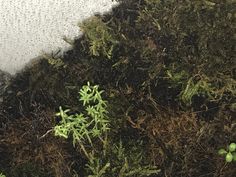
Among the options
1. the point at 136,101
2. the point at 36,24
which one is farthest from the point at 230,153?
the point at 36,24

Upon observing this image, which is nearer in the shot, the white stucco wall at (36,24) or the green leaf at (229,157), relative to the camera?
the green leaf at (229,157)

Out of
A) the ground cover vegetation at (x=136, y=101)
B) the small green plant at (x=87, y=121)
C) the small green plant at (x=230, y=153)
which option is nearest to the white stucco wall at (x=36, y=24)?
the ground cover vegetation at (x=136, y=101)

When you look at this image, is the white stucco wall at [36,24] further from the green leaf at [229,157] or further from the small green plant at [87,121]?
the green leaf at [229,157]

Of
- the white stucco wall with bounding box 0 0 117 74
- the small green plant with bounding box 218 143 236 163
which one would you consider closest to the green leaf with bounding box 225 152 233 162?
the small green plant with bounding box 218 143 236 163

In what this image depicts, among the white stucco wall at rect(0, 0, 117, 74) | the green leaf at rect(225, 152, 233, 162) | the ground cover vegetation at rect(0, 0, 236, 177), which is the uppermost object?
the white stucco wall at rect(0, 0, 117, 74)

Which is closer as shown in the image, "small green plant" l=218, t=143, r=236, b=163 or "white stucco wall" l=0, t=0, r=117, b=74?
"small green plant" l=218, t=143, r=236, b=163

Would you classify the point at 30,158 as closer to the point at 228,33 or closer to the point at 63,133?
the point at 63,133

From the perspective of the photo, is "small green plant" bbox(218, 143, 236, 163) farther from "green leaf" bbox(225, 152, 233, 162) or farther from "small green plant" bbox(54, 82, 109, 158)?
"small green plant" bbox(54, 82, 109, 158)
